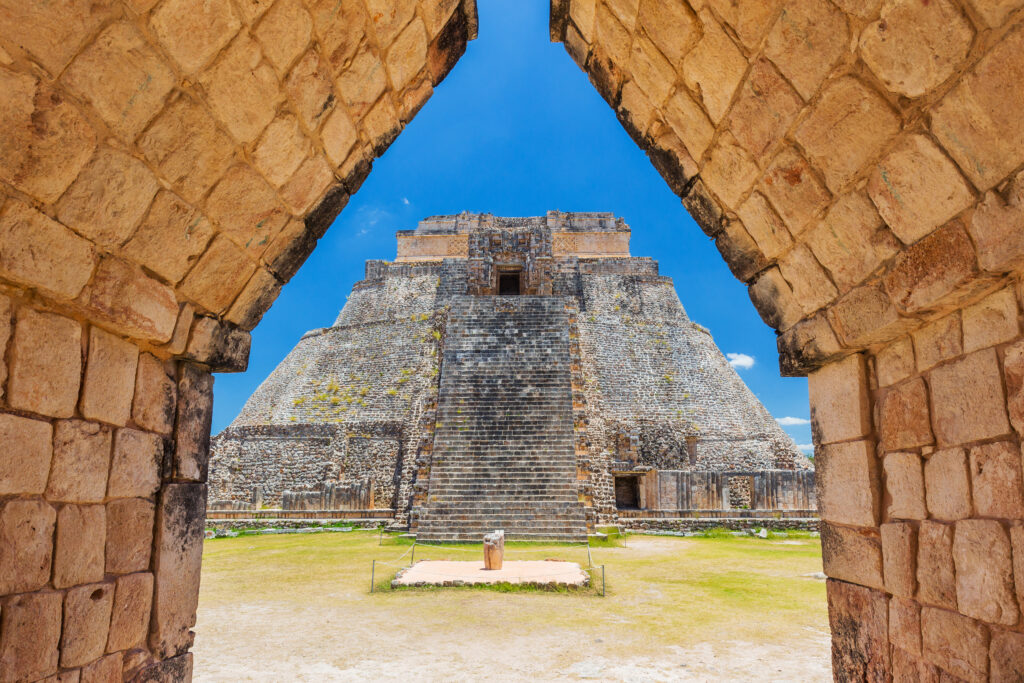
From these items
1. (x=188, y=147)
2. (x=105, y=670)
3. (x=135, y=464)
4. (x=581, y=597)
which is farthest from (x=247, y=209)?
(x=581, y=597)

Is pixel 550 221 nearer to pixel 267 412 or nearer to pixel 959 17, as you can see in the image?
pixel 267 412

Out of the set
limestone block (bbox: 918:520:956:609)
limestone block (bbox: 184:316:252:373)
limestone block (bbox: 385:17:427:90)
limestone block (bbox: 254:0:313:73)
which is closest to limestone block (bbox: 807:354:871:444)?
limestone block (bbox: 918:520:956:609)

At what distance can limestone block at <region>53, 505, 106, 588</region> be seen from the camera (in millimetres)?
2332

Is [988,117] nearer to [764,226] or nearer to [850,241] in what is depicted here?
[850,241]

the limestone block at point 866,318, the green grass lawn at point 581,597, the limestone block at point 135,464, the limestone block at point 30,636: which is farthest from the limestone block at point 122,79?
the green grass lawn at point 581,597

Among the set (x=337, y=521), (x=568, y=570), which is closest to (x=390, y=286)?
(x=337, y=521)

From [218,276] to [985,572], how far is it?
3379 millimetres

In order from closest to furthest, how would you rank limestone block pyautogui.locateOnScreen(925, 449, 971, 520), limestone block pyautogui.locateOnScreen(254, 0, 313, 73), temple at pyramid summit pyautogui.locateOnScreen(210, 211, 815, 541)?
limestone block pyautogui.locateOnScreen(925, 449, 971, 520) → limestone block pyautogui.locateOnScreen(254, 0, 313, 73) → temple at pyramid summit pyautogui.locateOnScreen(210, 211, 815, 541)

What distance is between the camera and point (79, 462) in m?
2.43

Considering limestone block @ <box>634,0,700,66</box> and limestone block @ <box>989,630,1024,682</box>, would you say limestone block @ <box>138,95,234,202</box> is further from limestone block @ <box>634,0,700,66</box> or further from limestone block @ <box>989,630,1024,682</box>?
limestone block @ <box>989,630,1024,682</box>

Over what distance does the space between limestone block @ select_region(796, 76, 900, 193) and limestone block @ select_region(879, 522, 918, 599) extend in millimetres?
1467

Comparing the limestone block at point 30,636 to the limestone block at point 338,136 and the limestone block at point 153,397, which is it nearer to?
the limestone block at point 153,397

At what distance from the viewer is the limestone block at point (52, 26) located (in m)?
1.75

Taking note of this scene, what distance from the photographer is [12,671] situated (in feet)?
6.91
